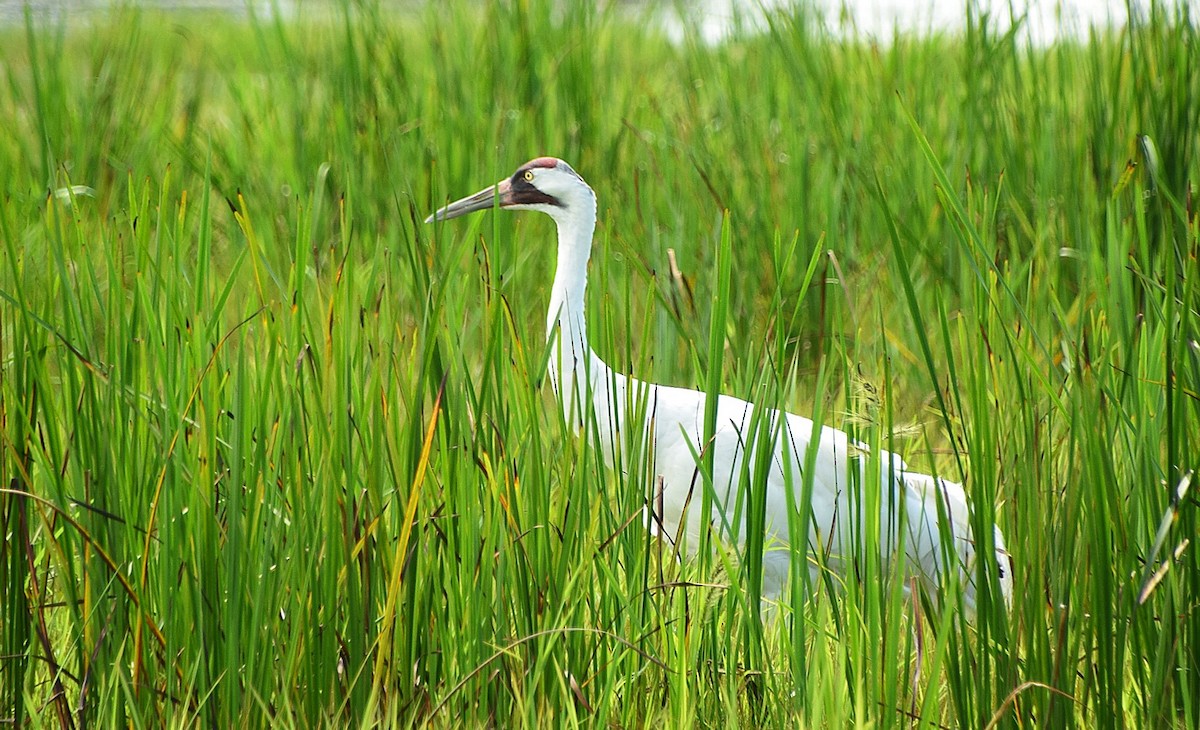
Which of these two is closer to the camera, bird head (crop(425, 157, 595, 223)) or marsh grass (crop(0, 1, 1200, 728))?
marsh grass (crop(0, 1, 1200, 728))

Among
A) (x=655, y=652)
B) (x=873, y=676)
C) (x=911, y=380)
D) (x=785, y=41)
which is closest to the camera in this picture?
(x=873, y=676)

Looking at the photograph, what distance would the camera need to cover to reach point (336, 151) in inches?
159

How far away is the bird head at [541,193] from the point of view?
295cm

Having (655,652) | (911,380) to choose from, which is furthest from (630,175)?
(655,652)

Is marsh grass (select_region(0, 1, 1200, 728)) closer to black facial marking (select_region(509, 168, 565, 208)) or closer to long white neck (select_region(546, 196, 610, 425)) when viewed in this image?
long white neck (select_region(546, 196, 610, 425))

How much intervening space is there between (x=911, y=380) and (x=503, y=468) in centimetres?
186

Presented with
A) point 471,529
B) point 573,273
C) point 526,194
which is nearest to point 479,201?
point 526,194

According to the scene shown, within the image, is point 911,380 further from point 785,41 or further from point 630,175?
point 785,41

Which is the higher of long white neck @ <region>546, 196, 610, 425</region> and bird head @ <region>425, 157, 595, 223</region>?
bird head @ <region>425, 157, 595, 223</region>

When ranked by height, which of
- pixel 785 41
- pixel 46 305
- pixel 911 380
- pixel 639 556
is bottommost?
pixel 911 380

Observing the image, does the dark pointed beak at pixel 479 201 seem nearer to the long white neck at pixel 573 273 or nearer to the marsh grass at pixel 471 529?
the long white neck at pixel 573 273

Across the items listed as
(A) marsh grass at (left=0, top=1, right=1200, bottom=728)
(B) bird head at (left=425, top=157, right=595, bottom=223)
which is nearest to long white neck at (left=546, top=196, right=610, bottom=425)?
(B) bird head at (left=425, top=157, right=595, bottom=223)

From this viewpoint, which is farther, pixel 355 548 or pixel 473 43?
pixel 473 43

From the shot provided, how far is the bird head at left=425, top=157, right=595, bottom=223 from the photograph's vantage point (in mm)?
2949
